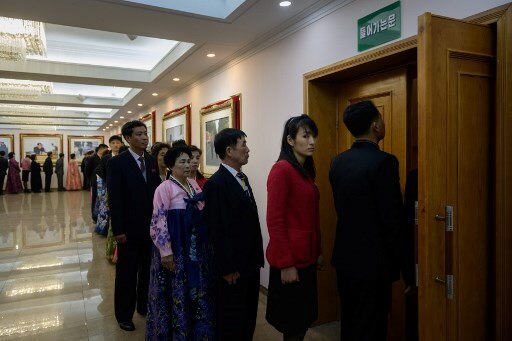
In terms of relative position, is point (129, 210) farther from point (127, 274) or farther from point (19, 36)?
point (19, 36)

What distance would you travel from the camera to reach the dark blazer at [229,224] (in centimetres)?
196

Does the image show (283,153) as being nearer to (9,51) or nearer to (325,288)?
(325,288)

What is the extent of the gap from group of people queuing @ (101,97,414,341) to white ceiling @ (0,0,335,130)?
1377 millimetres

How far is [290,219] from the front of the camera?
1.88 m

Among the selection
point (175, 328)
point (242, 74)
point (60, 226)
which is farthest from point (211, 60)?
point (60, 226)

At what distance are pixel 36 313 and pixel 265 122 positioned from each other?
277 centimetres

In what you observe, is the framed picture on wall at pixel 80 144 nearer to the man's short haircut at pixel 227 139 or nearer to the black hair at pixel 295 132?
the man's short haircut at pixel 227 139

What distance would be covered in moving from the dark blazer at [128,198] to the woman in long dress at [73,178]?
1396cm

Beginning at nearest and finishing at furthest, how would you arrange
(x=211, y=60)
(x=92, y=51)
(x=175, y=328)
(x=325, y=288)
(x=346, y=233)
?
(x=346, y=233) → (x=175, y=328) → (x=325, y=288) → (x=211, y=60) → (x=92, y=51)

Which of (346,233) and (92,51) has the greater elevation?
(92,51)

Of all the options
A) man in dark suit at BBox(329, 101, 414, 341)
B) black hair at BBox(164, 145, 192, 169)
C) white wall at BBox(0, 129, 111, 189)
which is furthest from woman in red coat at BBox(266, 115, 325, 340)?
white wall at BBox(0, 129, 111, 189)

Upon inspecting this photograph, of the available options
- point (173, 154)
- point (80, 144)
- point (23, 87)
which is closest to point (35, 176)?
point (80, 144)

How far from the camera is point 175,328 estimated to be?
89.9 inches

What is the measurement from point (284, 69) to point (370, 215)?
80.9 inches
